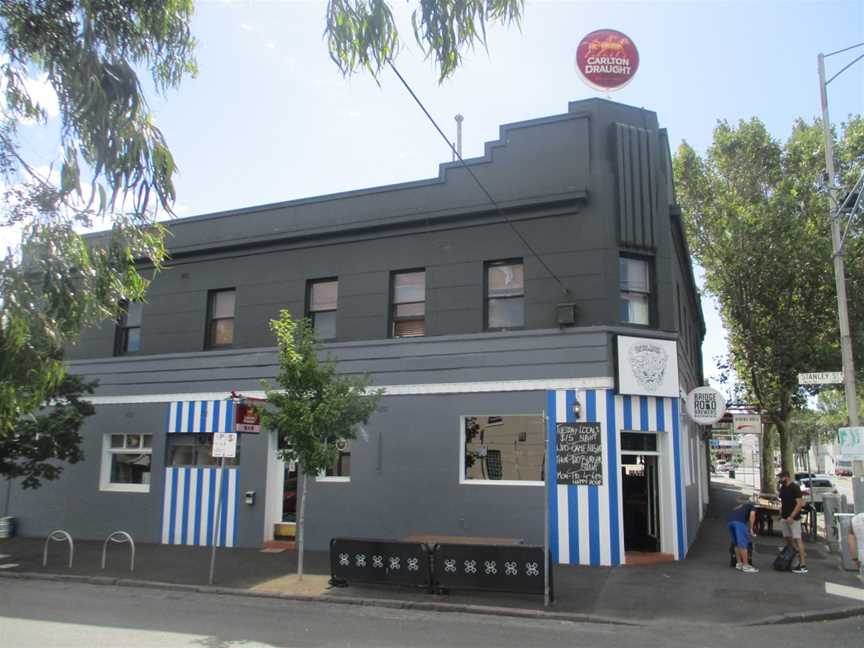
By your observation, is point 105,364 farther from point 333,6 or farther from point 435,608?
point 333,6

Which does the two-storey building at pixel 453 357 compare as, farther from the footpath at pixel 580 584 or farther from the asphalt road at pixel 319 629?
the asphalt road at pixel 319 629

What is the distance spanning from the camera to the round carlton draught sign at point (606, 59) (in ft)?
50.5

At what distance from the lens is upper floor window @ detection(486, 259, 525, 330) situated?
1466cm

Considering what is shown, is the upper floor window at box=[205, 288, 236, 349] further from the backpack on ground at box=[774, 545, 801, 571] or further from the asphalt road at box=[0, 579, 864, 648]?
the backpack on ground at box=[774, 545, 801, 571]

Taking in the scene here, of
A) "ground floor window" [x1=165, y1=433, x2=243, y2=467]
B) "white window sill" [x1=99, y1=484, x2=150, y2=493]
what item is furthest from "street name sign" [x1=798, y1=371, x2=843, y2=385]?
"white window sill" [x1=99, y1=484, x2=150, y2=493]

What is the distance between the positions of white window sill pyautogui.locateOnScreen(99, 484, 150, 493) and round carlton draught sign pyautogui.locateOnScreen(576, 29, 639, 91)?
46.6 feet

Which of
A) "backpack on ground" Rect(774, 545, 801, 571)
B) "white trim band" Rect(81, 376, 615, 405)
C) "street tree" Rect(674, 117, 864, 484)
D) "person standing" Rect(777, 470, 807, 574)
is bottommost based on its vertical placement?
"backpack on ground" Rect(774, 545, 801, 571)

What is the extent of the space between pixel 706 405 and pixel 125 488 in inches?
544

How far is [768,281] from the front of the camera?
84.8 ft

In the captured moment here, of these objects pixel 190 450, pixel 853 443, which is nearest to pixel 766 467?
pixel 853 443

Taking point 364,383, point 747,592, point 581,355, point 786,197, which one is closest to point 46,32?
point 364,383

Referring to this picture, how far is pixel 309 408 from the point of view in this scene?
38.7 feet

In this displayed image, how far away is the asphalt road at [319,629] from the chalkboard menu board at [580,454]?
2.14 m

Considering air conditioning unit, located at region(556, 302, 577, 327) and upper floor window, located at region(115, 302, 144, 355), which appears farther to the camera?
upper floor window, located at region(115, 302, 144, 355)
